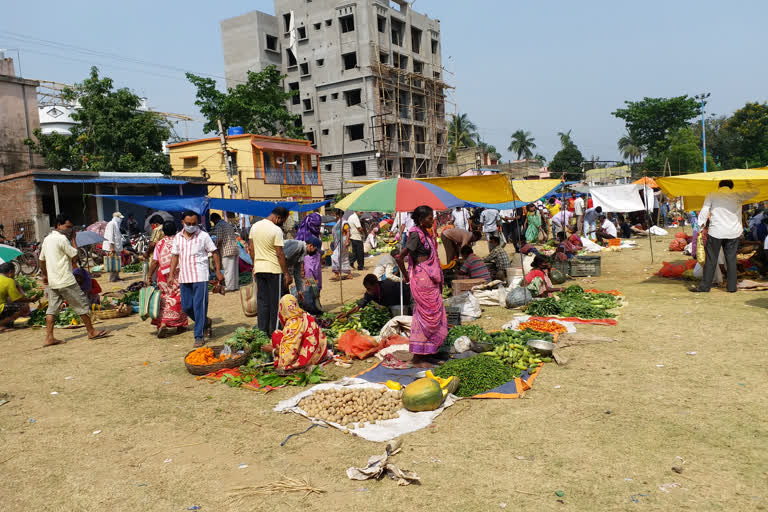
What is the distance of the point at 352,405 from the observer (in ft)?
14.9

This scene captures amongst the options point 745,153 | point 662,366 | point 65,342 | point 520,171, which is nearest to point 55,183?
point 65,342

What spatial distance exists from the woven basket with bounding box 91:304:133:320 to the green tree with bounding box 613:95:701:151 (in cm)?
4955

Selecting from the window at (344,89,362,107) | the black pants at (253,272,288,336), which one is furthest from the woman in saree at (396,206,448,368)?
the window at (344,89,362,107)

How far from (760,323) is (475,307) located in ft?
12.5

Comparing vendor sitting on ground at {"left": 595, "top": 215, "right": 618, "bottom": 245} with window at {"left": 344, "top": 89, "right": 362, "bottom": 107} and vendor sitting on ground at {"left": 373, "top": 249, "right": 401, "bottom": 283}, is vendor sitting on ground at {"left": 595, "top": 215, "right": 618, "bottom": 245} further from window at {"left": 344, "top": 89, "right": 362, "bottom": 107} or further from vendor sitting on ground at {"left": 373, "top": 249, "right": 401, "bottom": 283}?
window at {"left": 344, "top": 89, "right": 362, "bottom": 107}

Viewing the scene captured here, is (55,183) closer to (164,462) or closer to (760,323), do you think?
(164,462)

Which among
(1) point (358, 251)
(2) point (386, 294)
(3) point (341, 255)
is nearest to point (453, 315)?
(2) point (386, 294)

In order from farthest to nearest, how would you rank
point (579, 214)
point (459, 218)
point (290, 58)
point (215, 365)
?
point (290, 58) → point (579, 214) → point (459, 218) → point (215, 365)

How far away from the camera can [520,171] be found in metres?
47.5

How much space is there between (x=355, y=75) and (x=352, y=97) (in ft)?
5.72

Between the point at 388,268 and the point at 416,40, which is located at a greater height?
the point at 416,40

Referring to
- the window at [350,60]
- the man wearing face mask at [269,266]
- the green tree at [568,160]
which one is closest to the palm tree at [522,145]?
the green tree at [568,160]

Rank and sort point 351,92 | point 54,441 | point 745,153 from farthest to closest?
1. point 745,153
2. point 351,92
3. point 54,441

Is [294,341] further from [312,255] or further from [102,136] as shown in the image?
[102,136]
